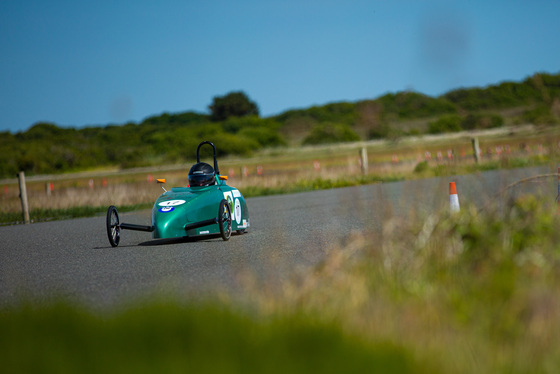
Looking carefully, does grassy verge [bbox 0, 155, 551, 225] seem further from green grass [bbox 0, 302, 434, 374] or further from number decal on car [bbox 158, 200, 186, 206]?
green grass [bbox 0, 302, 434, 374]

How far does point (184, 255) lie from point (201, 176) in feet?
7.91

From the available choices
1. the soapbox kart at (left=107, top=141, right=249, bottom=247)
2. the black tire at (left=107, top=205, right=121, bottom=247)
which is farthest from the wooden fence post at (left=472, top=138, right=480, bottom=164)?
the black tire at (left=107, top=205, right=121, bottom=247)

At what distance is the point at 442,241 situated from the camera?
6.87 m

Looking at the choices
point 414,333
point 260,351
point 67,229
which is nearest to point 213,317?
point 260,351

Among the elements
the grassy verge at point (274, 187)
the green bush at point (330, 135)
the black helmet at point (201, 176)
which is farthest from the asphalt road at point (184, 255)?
the green bush at point (330, 135)

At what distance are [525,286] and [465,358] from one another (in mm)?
1372

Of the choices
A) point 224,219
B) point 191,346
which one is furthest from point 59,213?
point 191,346

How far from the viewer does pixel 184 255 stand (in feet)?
38.5

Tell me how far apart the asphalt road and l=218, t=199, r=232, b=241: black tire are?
0.18 meters

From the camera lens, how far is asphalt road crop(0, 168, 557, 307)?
27.0 feet

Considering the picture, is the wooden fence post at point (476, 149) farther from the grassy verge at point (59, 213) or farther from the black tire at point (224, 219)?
the black tire at point (224, 219)

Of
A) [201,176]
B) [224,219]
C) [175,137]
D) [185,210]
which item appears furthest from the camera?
[175,137]

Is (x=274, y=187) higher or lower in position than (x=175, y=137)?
lower

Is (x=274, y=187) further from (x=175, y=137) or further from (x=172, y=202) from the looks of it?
(x=175, y=137)
